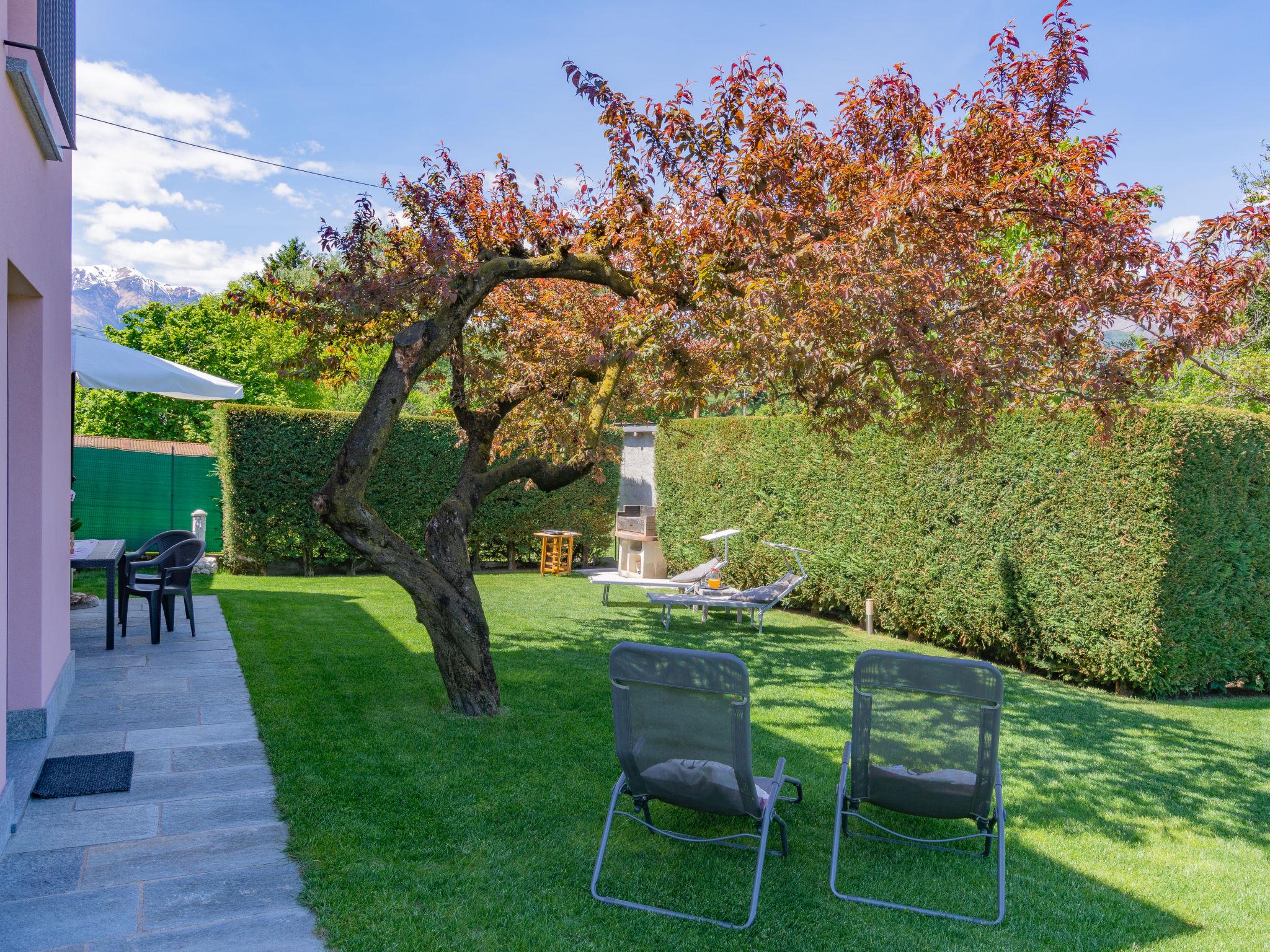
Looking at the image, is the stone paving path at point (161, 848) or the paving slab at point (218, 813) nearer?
the stone paving path at point (161, 848)

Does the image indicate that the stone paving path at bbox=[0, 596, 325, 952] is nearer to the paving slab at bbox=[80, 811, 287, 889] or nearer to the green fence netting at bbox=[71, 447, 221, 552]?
the paving slab at bbox=[80, 811, 287, 889]

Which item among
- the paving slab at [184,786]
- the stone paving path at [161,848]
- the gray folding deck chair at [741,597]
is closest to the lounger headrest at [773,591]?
the gray folding deck chair at [741,597]

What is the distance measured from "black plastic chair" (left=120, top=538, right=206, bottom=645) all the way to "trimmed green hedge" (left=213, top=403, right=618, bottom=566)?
4244 mm

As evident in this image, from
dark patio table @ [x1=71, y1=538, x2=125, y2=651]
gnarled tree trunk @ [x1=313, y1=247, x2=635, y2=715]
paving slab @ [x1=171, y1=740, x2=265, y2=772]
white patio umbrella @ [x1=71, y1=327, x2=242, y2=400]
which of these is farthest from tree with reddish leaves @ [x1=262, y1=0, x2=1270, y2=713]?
dark patio table @ [x1=71, y1=538, x2=125, y2=651]

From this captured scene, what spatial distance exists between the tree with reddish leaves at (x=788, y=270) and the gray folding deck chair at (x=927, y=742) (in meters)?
2.67

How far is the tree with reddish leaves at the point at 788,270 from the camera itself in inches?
221

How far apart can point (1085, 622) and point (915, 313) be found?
174 inches

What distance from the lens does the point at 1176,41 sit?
8719mm

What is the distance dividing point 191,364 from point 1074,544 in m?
28.7

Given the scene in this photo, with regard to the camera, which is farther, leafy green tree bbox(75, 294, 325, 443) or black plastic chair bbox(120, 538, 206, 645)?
leafy green tree bbox(75, 294, 325, 443)

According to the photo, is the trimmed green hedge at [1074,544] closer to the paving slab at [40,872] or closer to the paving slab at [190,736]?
the paving slab at [190,736]

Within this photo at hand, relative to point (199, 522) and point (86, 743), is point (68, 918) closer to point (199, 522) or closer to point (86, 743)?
point (86, 743)

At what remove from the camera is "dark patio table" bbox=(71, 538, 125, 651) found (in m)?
6.71

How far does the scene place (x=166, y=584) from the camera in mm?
8125
